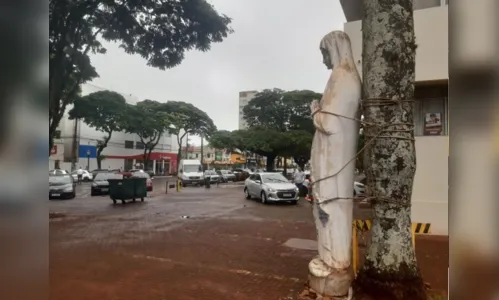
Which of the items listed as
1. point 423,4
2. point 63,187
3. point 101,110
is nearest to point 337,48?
point 423,4

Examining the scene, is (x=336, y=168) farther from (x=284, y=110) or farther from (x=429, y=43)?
(x=284, y=110)

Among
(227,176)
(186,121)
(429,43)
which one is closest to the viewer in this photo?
(429,43)

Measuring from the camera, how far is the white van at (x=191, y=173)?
31234 millimetres

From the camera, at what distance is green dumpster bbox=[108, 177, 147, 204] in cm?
1600

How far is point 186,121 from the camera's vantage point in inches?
1650

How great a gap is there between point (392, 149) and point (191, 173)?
28.7 meters

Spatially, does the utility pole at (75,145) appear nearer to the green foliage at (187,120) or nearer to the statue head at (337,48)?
the green foliage at (187,120)

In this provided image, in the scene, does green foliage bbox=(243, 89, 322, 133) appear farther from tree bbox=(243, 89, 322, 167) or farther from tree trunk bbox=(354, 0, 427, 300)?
tree trunk bbox=(354, 0, 427, 300)

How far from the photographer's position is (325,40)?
14.1ft

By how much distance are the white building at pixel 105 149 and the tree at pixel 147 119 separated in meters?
4.02

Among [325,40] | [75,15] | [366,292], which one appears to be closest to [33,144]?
[366,292]

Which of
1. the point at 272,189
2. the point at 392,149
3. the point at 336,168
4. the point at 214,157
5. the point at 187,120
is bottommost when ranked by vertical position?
the point at 272,189

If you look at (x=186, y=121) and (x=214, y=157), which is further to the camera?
(x=214, y=157)

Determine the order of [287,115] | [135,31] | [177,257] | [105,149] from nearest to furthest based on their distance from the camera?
[177,257] → [135,31] → [287,115] → [105,149]
